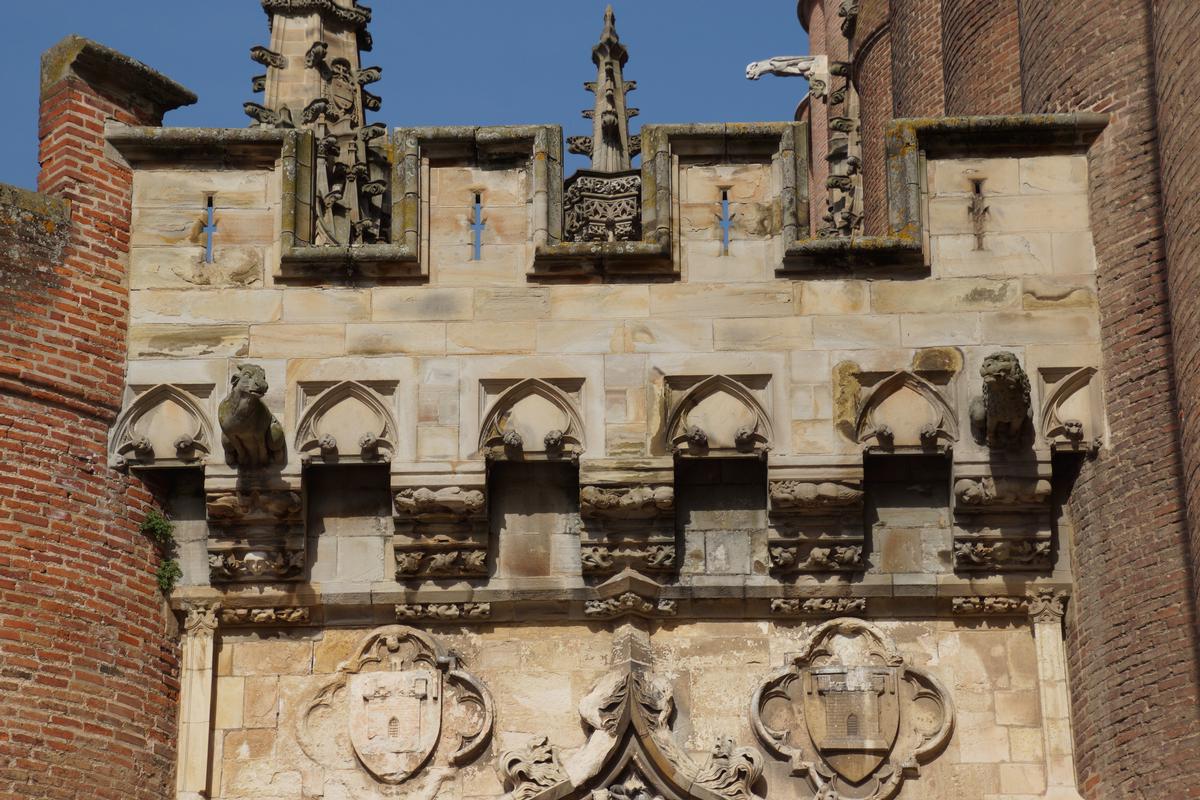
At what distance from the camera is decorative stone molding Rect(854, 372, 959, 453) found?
55.3 feet

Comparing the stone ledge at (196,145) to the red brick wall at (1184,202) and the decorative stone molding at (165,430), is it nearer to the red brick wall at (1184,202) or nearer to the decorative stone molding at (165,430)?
the decorative stone molding at (165,430)

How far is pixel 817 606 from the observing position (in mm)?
16891

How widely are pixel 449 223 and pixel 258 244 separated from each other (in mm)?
1201

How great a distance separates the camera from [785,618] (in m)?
16.9

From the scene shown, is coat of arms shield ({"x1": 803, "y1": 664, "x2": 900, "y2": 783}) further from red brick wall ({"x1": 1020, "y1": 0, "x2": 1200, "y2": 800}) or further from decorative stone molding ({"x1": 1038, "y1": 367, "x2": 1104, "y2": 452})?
decorative stone molding ({"x1": 1038, "y1": 367, "x2": 1104, "y2": 452})

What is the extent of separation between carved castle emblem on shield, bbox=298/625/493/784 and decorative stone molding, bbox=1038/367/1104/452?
3.77 meters

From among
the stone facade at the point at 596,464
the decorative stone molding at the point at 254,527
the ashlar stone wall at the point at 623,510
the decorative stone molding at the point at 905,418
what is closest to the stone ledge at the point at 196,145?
the stone facade at the point at 596,464

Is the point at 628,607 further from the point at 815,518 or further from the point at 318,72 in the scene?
the point at 318,72

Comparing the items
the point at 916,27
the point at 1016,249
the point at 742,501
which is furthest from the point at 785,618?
the point at 916,27

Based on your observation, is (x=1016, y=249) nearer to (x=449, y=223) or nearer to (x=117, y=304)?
(x=449, y=223)

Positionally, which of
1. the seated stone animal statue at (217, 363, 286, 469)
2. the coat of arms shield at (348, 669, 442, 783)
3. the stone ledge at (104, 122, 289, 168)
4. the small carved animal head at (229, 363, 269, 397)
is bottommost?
the coat of arms shield at (348, 669, 442, 783)

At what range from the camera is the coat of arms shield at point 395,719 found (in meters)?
16.6

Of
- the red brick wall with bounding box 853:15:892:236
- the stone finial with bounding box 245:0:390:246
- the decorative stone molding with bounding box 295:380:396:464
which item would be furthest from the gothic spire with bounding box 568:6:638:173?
the red brick wall with bounding box 853:15:892:236

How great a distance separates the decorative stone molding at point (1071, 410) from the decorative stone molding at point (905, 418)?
0.57m
